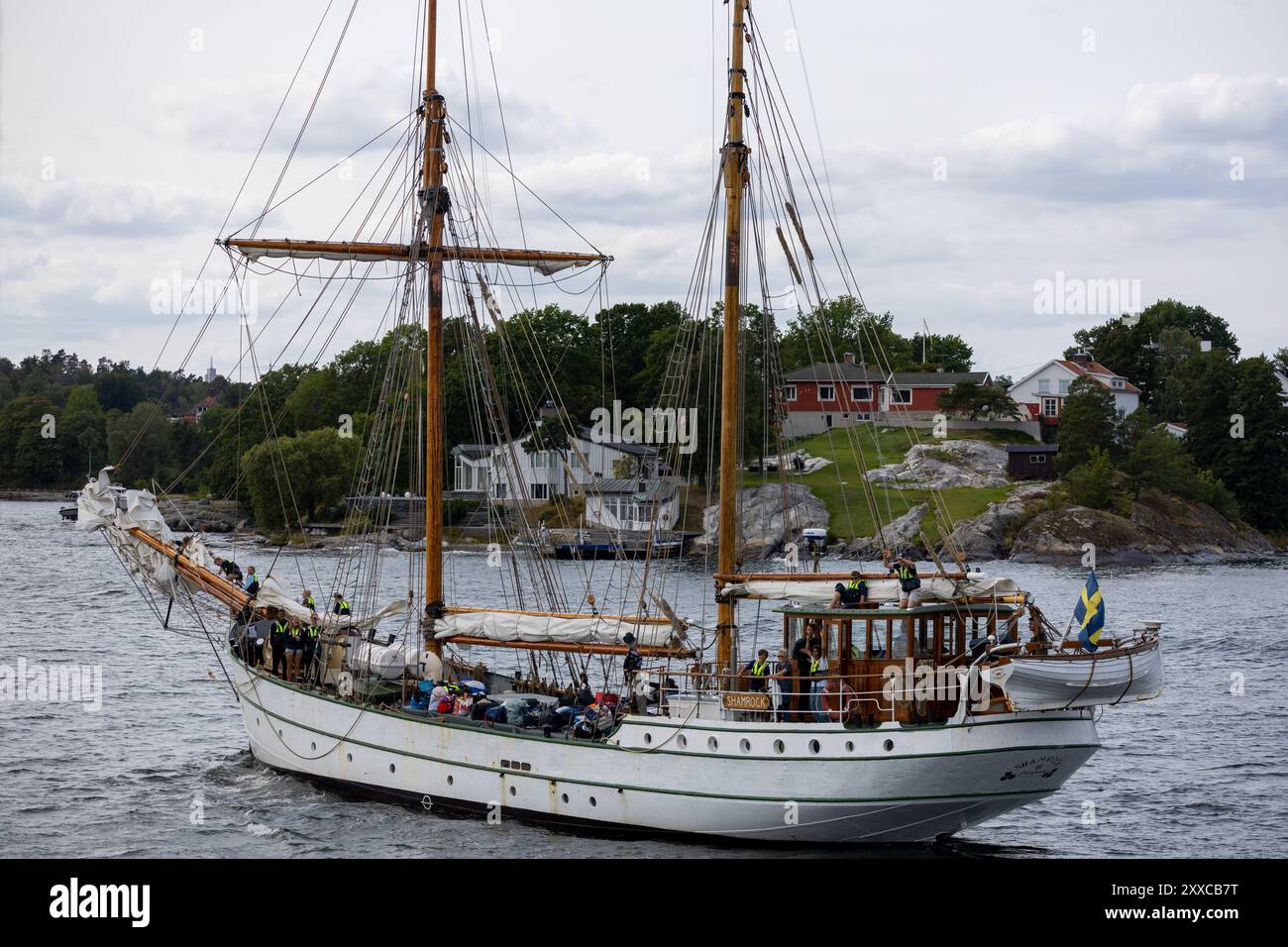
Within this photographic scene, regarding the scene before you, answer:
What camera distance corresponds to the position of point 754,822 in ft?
97.0

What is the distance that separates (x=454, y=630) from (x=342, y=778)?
4541 millimetres

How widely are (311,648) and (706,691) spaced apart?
11.2 meters

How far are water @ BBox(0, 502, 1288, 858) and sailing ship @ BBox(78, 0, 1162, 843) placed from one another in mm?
1002

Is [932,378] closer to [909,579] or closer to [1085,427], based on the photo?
[1085,427]

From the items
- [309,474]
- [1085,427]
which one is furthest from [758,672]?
[1085,427]

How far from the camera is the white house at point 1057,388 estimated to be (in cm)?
14150

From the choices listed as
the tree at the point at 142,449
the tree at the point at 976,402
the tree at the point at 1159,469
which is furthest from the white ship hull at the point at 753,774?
the tree at the point at 142,449

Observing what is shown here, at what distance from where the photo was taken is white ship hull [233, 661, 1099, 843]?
92.5 ft

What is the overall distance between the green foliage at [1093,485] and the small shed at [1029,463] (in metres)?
6.88

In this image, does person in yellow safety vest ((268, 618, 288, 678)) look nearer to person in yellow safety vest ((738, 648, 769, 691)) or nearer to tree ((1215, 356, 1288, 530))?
person in yellow safety vest ((738, 648, 769, 691))

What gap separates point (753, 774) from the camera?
1151 inches

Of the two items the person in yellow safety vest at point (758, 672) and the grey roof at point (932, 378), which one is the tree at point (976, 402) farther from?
the person in yellow safety vest at point (758, 672)
